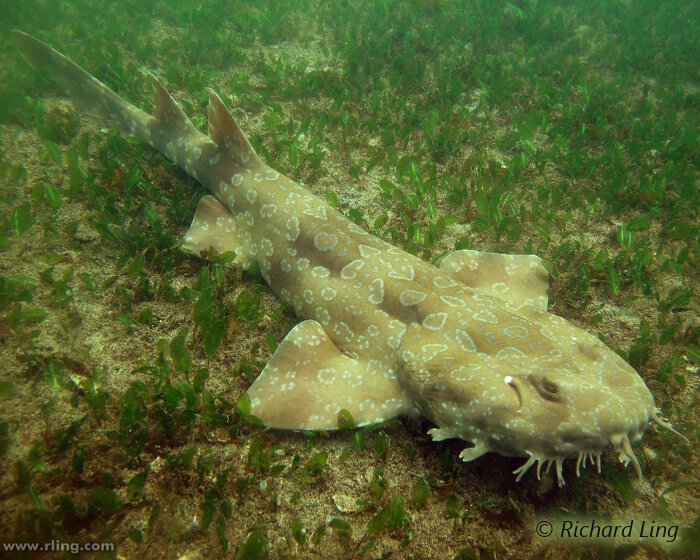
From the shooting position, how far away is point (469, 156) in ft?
21.1

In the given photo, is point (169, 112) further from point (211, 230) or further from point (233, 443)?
point (233, 443)

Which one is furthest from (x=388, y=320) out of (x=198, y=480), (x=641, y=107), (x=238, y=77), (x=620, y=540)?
(x=641, y=107)

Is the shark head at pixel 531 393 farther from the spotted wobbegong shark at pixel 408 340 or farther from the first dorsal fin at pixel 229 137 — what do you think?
the first dorsal fin at pixel 229 137

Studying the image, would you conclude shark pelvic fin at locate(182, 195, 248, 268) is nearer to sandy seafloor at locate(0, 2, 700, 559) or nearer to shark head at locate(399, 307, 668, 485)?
sandy seafloor at locate(0, 2, 700, 559)

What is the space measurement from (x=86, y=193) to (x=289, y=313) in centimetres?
335

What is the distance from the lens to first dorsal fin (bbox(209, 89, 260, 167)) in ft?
15.9

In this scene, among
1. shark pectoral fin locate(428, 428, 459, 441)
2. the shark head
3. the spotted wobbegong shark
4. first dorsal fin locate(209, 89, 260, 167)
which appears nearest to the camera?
the shark head

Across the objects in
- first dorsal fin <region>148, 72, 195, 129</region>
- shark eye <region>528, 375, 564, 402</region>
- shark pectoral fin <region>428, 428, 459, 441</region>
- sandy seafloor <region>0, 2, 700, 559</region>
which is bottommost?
sandy seafloor <region>0, 2, 700, 559</region>

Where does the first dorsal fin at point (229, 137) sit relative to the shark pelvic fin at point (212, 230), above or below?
above

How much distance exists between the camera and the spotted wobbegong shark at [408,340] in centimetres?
266

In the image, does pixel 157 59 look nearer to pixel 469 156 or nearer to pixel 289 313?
pixel 469 156

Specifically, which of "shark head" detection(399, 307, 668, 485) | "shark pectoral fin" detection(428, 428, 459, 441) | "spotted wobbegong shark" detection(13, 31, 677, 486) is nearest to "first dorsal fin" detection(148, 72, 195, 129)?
"spotted wobbegong shark" detection(13, 31, 677, 486)

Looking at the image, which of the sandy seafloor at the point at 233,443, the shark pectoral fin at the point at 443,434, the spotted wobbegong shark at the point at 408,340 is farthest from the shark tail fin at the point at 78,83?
the shark pectoral fin at the point at 443,434

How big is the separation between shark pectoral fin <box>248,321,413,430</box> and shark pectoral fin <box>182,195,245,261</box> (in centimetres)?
171
